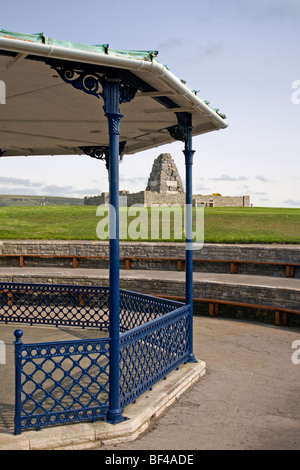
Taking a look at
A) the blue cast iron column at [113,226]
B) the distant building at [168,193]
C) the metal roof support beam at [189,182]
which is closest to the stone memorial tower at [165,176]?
the distant building at [168,193]

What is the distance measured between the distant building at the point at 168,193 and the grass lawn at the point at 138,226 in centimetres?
1018

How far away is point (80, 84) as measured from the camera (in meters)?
6.04

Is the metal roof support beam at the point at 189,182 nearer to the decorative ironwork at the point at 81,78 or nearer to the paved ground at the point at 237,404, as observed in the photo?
the paved ground at the point at 237,404

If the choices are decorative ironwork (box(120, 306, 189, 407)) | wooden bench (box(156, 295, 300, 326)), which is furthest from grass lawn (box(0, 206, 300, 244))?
decorative ironwork (box(120, 306, 189, 407))

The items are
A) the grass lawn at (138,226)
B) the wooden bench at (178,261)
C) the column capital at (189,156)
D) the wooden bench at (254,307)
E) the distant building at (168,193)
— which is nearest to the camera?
the column capital at (189,156)

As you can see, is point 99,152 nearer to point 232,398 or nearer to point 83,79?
point 83,79

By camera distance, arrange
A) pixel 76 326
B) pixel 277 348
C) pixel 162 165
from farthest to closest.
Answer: pixel 162 165 → pixel 76 326 → pixel 277 348

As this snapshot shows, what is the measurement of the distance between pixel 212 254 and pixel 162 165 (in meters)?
30.7

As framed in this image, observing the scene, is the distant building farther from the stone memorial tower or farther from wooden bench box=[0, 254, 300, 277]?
wooden bench box=[0, 254, 300, 277]

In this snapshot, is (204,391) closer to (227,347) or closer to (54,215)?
(227,347)

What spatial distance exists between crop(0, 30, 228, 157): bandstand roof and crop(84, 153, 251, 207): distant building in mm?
29791

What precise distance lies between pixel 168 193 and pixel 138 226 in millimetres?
16869

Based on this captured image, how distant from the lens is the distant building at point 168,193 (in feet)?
138
